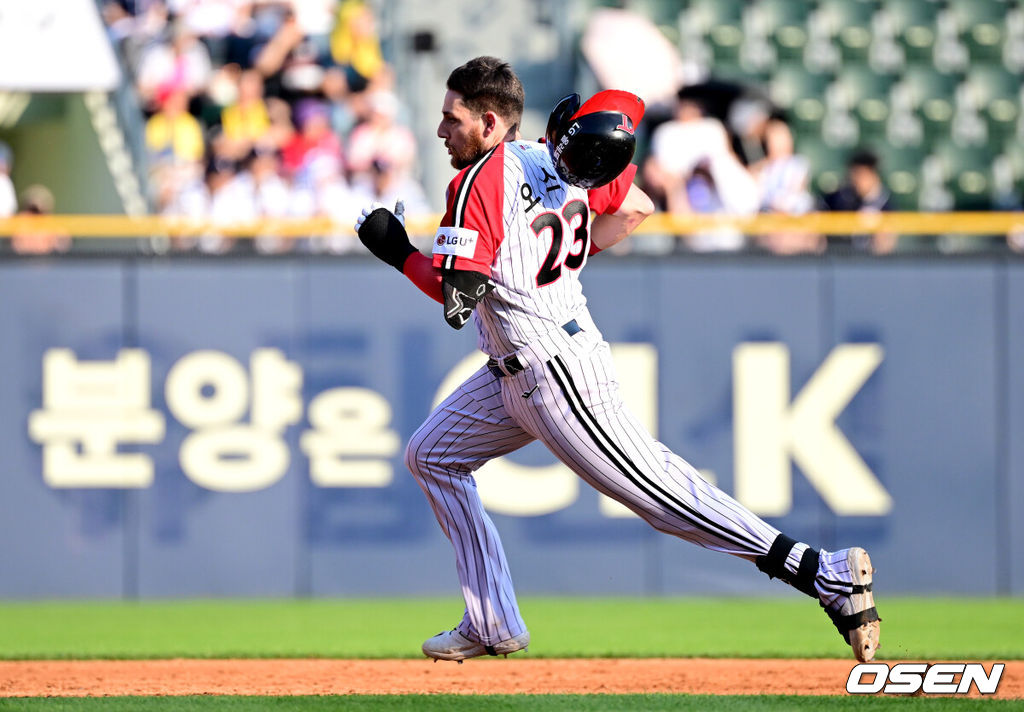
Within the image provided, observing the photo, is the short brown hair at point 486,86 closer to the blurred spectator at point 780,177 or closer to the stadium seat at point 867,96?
the blurred spectator at point 780,177

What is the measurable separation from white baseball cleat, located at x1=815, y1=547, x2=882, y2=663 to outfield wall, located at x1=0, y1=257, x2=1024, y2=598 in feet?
13.2

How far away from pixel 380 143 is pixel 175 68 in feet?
6.86

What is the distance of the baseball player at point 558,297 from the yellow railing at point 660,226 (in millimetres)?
3838

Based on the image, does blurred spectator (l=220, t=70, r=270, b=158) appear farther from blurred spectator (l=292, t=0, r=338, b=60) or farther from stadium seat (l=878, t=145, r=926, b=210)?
stadium seat (l=878, t=145, r=926, b=210)

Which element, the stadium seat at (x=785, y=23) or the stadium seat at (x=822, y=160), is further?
the stadium seat at (x=785, y=23)

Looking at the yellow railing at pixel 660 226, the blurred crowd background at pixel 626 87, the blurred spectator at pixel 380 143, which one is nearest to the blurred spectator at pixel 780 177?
the blurred crowd background at pixel 626 87

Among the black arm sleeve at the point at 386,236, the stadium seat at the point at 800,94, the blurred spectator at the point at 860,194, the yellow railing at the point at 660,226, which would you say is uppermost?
the stadium seat at the point at 800,94

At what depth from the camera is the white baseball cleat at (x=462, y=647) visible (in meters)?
4.84

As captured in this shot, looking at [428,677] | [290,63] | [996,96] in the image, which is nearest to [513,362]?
[428,677]

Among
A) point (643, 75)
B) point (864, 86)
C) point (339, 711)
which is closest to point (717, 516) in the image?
point (339, 711)

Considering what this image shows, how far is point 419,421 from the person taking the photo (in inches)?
332

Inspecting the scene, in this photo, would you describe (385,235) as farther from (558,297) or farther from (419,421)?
(419,421)

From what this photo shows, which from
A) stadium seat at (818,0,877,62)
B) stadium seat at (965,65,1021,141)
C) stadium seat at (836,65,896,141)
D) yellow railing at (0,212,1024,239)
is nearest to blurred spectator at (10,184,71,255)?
yellow railing at (0,212,1024,239)

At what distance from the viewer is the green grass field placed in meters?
4.63
